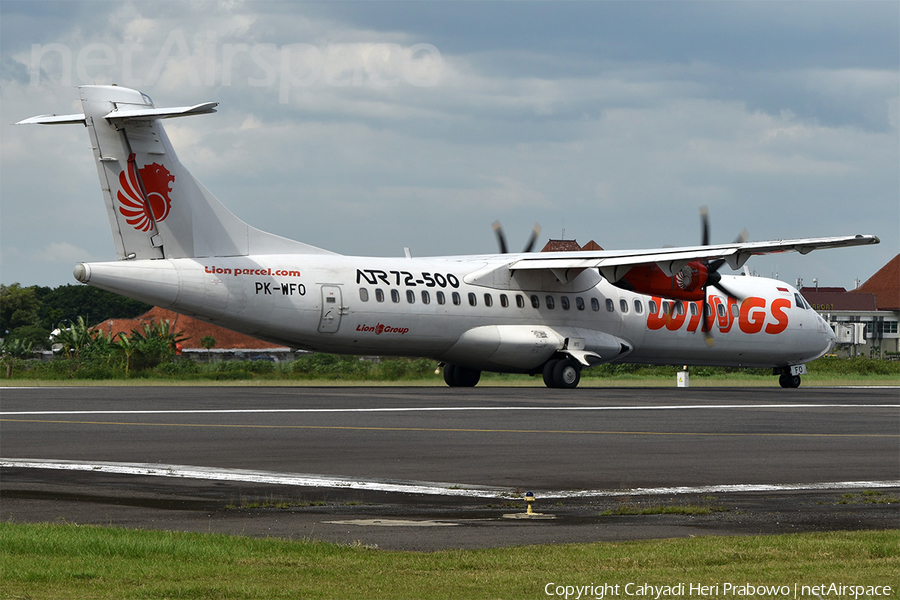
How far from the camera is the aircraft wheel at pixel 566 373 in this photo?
121 feet

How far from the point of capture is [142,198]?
101 feet

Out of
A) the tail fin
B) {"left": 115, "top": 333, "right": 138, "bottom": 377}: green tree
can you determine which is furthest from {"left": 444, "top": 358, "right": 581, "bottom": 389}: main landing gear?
{"left": 115, "top": 333, "right": 138, "bottom": 377}: green tree

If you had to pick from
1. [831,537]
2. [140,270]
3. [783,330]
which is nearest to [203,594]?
[831,537]

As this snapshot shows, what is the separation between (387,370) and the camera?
46188 millimetres

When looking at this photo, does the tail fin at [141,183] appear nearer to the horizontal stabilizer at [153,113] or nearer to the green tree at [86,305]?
the horizontal stabilizer at [153,113]

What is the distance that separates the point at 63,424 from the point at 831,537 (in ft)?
50.4

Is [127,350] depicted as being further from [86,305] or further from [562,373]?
[86,305]

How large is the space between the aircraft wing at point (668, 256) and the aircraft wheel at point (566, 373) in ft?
8.85

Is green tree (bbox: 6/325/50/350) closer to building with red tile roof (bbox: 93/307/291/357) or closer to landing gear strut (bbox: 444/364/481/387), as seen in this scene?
building with red tile roof (bbox: 93/307/291/357)

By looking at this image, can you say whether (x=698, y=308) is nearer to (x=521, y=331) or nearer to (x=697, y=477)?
(x=521, y=331)

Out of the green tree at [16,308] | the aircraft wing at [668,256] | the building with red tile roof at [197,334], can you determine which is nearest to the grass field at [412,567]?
the aircraft wing at [668,256]

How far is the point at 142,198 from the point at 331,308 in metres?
6.03

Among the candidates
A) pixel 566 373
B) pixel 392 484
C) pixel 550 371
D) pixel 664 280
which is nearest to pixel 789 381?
pixel 664 280

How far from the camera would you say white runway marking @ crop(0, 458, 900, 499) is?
39.8ft
